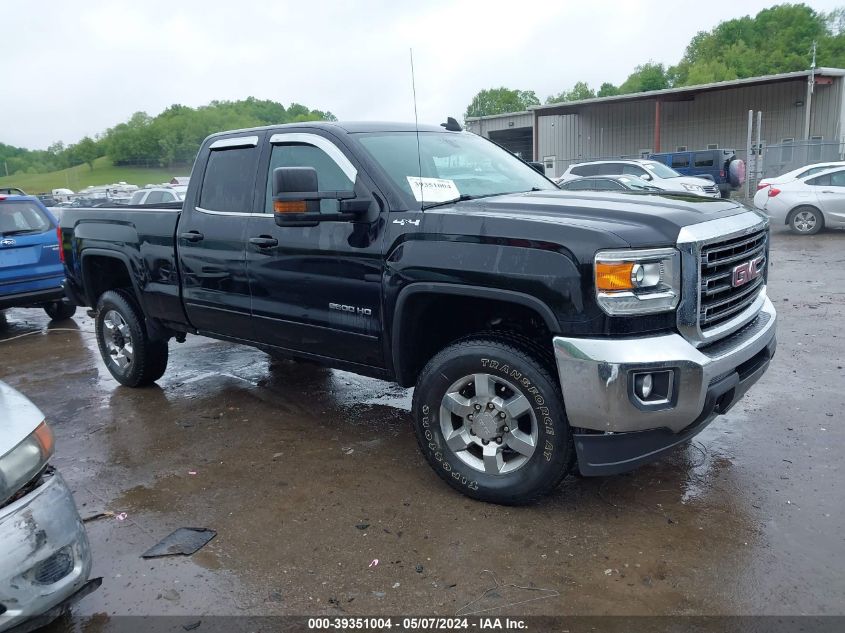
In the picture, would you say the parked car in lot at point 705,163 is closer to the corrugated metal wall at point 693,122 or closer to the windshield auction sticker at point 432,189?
the corrugated metal wall at point 693,122

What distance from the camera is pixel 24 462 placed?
2.59 m

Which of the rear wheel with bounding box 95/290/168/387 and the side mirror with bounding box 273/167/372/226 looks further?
the rear wheel with bounding box 95/290/168/387

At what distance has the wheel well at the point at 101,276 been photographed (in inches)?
243

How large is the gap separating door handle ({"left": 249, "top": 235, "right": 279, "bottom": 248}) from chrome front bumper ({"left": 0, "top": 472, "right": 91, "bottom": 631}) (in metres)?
2.06

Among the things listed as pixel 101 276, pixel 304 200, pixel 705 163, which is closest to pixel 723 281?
pixel 304 200

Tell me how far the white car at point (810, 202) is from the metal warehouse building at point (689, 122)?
11619 millimetres

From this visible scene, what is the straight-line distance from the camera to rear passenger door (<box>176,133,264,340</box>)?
4742mm

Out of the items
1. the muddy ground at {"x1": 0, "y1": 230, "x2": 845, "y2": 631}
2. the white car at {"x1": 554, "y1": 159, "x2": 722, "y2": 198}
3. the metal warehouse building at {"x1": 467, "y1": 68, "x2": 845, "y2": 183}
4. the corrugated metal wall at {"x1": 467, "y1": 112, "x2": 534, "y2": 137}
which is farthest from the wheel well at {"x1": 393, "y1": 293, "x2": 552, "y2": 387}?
the corrugated metal wall at {"x1": 467, "y1": 112, "x2": 534, "y2": 137}

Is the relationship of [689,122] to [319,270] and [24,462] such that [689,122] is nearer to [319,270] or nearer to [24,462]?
[319,270]

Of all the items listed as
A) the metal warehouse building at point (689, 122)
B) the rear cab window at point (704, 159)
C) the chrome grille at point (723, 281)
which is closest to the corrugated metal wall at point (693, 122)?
the metal warehouse building at point (689, 122)

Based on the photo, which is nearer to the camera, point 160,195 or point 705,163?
point 160,195

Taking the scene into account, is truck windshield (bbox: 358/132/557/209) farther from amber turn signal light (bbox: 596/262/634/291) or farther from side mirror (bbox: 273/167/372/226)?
amber turn signal light (bbox: 596/262/634/291)

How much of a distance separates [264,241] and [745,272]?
2.79 m

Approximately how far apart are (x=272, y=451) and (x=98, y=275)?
2839 mm
